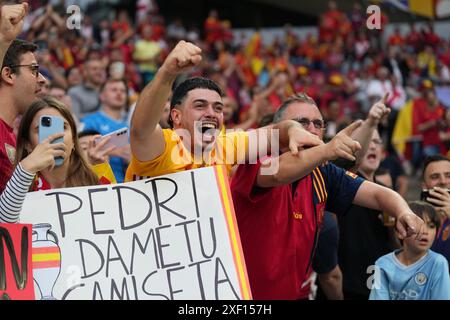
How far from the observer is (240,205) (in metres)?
4.71

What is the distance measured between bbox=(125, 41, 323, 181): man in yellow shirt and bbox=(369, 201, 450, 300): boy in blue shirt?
119 cm

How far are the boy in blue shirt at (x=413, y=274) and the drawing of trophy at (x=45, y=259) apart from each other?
198 centimetres

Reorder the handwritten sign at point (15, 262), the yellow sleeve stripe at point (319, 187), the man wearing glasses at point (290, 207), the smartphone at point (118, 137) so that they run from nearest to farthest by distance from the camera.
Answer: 1. the handwritten sign at point (15, 262)
2. the man wearing glasses at point (290, 207)
3. the yellow sleeve stripe at point (319, 187)
4. the smartphone at point (118, 137)

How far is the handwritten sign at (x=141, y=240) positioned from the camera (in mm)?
4152

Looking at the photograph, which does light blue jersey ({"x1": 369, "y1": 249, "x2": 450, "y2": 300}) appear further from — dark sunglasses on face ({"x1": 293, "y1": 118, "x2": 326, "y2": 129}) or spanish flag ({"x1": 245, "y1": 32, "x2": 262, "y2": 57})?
spanish flag ({"x1": 245, "y1": 32, "x2": 262, "y2": 57})

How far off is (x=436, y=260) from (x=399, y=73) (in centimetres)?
1562

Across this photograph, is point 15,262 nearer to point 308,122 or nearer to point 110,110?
point 308,122

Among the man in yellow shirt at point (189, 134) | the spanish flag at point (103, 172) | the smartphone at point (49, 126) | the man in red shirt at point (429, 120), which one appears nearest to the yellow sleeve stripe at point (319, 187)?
the man in yellow shirt at point (189, 134)

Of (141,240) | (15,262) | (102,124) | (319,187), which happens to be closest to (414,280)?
(319,187)

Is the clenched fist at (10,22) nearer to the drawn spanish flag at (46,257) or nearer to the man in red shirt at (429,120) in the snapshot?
the drawn spanish flag at (46,257)

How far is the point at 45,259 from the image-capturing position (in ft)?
13.6

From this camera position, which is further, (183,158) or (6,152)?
(6,152)

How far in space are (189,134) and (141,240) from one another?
0.67m
